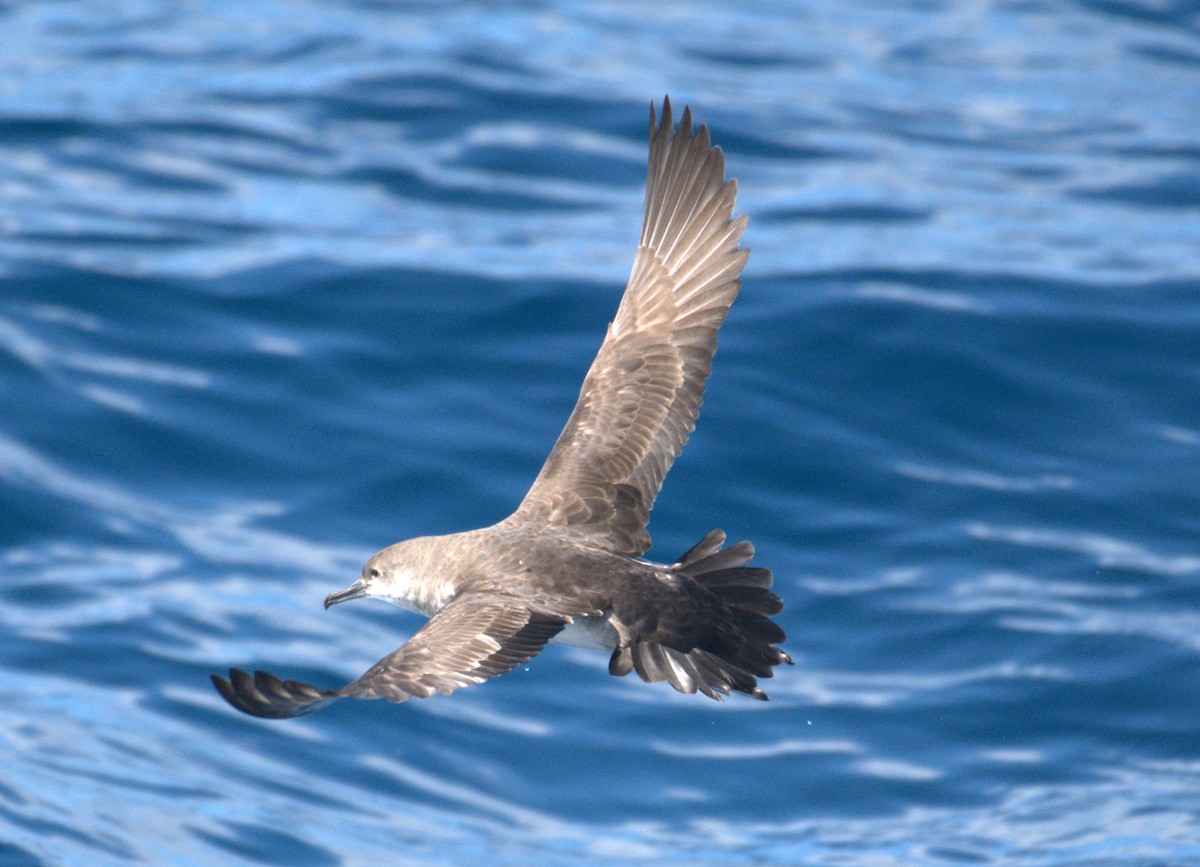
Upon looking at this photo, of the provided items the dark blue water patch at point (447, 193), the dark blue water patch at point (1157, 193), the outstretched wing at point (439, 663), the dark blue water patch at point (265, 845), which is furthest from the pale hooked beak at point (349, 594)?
the dark blue water patch at point (1157, 193)

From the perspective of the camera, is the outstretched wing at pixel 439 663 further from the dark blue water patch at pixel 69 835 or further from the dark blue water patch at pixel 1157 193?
the dark blue water patch at pixel 1157 193

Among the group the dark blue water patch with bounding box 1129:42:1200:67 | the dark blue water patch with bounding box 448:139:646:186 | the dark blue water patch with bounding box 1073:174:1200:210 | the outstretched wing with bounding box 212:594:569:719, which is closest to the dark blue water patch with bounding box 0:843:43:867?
the outstretched wing with bounding box 212:594:569:719

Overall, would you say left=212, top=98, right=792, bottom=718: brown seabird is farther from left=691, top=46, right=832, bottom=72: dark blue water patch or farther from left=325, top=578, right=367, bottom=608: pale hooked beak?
left=691, top=46, right=832, bottom=72: dark blue water patch

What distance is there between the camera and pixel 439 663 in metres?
4.91

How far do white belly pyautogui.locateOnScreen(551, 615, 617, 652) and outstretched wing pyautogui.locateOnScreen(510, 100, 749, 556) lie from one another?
549 millimetres

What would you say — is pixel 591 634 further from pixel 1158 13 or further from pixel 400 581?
pixel 1158 13

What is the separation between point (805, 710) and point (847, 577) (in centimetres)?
96

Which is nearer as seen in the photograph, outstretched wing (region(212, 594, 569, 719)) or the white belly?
outstretched wing (region(212, 594, 569, 719))

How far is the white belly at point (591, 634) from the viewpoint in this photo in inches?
219

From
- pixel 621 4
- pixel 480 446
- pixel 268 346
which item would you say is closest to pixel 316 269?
pixel 268 346

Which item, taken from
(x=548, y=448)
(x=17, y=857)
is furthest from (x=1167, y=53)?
(x=17, y=857)

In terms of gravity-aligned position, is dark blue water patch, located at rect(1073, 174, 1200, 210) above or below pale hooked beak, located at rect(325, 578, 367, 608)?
above

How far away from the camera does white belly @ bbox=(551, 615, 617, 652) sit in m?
5.57

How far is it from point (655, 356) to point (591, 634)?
4.70ft
